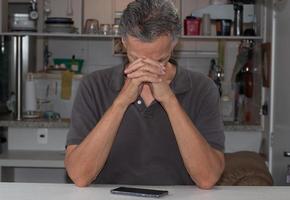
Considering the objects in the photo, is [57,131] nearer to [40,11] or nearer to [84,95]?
[40,11]

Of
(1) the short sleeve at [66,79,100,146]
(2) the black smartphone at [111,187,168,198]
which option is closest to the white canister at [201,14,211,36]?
(1) the short sleeve at [66,79,100,146]

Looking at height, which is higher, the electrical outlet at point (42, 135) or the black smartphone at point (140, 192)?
the black smartphone at point (140, 192)

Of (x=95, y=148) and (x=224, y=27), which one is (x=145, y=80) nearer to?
(x=95, y=148)

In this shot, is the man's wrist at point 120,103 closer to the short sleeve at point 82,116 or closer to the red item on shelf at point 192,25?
the short sleeve at point 82,116

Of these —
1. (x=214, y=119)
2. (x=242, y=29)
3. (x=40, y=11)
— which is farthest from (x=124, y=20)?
(x=40, y=11)

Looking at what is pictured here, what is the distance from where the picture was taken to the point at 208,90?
1763 mm

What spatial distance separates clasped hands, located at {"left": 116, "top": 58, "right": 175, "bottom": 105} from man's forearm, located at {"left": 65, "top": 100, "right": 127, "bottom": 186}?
45 mm

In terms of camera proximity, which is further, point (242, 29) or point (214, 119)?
point (242, 29)

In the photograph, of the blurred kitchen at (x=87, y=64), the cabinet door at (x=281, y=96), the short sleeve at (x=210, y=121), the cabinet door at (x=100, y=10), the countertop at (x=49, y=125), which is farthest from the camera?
the cabinet door at (x=100, y=10)

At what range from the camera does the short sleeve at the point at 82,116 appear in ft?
5.53

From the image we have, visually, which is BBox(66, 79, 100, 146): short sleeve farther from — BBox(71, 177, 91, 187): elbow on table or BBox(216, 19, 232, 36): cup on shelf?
BBox(216, 19, 232, 36): cup on shelf

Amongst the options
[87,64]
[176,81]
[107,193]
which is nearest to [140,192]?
[107,193]

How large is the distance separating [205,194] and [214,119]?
0.87ft

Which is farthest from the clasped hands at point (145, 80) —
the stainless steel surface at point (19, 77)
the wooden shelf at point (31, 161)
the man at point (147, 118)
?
the stainless steel surface at point (19, 77)
